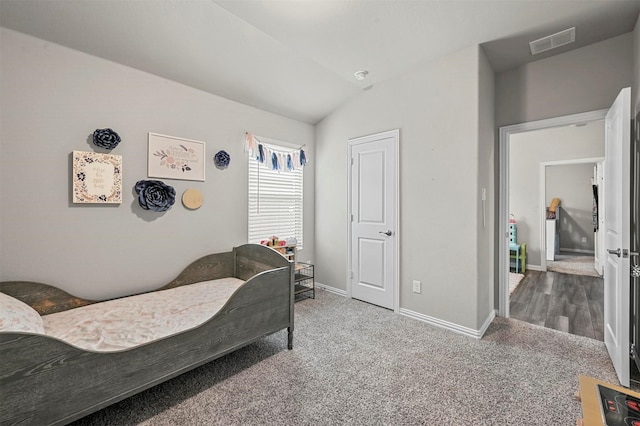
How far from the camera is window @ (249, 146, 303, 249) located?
11.5ft

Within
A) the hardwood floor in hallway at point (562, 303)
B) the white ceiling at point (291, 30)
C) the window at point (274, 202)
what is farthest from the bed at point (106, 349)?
the hardwood floor in hallway at point (562, 303)

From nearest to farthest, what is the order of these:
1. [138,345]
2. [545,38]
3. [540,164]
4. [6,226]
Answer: [138,345] → [6,226] → [545,38] → [540,164]

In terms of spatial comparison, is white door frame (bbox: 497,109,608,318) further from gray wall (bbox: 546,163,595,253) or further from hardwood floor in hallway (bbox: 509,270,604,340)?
gray wall (bbox: 546,163,595,253)

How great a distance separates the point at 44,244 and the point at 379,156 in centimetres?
317

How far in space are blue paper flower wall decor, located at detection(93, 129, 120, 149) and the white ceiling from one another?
618mm

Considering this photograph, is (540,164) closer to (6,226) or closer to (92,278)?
(92,278)

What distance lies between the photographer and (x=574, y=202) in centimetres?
714

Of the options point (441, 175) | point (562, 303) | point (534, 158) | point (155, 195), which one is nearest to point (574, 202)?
point (534, 158)

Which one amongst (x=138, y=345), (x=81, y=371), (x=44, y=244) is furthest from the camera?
(x=44, y=244)

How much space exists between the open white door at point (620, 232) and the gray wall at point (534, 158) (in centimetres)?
354

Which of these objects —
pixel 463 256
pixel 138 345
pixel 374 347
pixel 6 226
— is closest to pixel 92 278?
pixel 6 226

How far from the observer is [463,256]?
2.73 meters

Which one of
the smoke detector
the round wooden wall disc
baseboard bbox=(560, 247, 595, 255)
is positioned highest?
the smoke detector

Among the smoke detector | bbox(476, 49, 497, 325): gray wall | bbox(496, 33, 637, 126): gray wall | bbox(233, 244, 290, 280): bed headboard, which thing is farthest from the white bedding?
bbox(496, 33, 637, 126): gray wall
